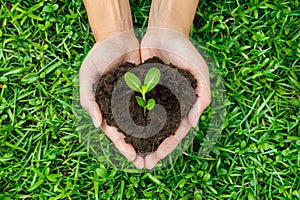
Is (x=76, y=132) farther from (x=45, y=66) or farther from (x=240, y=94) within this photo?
(x=240, y=94)

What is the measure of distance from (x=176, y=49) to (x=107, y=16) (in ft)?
1.29

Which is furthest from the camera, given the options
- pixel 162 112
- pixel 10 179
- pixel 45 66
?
pixel 45 66

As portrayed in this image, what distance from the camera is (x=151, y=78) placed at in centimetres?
166

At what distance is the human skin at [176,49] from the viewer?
1.78 metres

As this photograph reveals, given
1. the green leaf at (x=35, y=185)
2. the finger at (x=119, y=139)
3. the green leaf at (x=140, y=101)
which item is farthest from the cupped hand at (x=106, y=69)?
the green leaf at (x=35, y=185)

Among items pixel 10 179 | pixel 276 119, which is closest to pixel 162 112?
pixel 276 119

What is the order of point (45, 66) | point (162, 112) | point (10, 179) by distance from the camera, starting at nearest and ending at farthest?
point (162, 112) < point (10, 179) < point (45, 66)

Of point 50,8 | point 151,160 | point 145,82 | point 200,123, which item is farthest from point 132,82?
point 50,8

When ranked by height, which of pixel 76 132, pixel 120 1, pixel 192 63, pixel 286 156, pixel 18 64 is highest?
pixel 120 1

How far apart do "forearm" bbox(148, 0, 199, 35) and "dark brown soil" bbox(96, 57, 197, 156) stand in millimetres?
250

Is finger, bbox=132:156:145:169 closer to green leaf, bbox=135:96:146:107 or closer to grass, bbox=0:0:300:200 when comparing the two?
grass, bbox=0:0:300:200

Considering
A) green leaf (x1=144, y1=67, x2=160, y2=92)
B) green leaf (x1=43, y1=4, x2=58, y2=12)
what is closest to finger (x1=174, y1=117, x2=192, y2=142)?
green leaf (x1=144, y1=67, x2=160, y2=92)

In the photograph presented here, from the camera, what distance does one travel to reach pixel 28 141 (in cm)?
202

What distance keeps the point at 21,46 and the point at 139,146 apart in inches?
33.5
